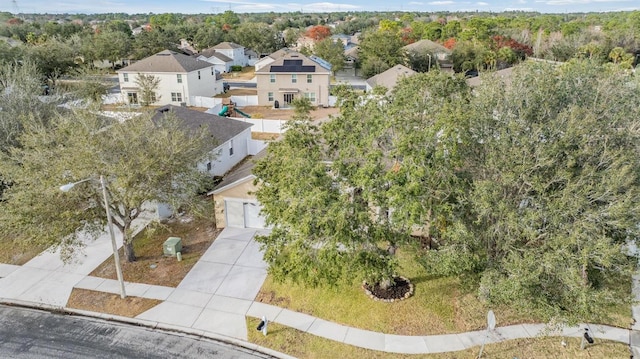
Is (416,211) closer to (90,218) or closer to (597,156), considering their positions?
(597,156)

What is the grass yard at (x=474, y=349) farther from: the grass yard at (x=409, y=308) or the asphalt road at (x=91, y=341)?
the grass yard at (x=409, y=308)

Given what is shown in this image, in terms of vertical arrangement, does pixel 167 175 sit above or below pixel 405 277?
above

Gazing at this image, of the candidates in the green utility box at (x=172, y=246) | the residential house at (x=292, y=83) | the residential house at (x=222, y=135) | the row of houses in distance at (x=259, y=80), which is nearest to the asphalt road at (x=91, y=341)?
the green utility box at (x=172, y=246)

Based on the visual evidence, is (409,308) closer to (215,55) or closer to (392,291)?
(392,291)

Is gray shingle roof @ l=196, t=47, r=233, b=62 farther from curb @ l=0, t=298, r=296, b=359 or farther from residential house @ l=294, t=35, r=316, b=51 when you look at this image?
curb @ l=0, t=298, r=296, b=359

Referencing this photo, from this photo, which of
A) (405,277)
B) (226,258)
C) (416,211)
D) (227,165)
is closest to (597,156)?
(416,211)

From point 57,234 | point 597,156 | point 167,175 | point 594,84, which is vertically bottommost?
point 57,234

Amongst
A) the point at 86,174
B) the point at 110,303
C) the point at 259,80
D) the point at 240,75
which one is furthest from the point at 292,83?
the point at 110,303
